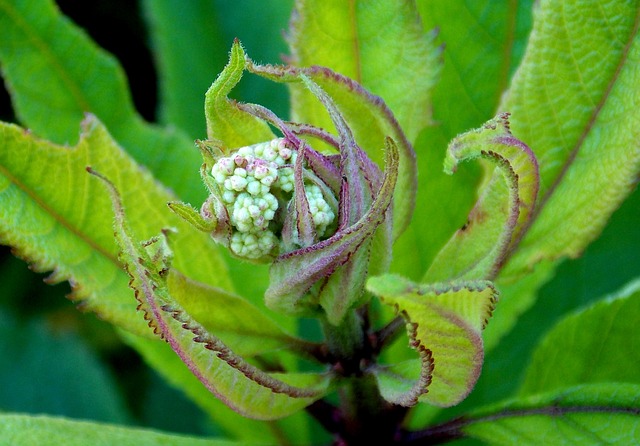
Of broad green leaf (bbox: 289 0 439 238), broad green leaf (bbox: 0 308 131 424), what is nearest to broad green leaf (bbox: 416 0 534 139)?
broad green leaf (bbox: 289 0 439 238)

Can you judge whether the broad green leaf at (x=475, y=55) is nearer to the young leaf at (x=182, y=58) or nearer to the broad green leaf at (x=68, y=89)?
the broad green leaf at (x=68, y=89)

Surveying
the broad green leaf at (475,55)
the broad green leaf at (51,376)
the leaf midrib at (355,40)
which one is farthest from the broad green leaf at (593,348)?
the broad green leaf at (51,376)

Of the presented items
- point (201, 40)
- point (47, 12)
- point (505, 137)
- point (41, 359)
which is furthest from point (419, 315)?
point (41, 359)

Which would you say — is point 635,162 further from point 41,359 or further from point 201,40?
point 41,359

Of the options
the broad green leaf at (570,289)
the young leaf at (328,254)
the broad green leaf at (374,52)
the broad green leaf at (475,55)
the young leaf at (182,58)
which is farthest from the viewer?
the young leaf at (182,58)

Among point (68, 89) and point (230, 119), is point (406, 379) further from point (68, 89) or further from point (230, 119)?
point (68, 89)

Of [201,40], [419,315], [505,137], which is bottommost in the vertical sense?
[201,40]
